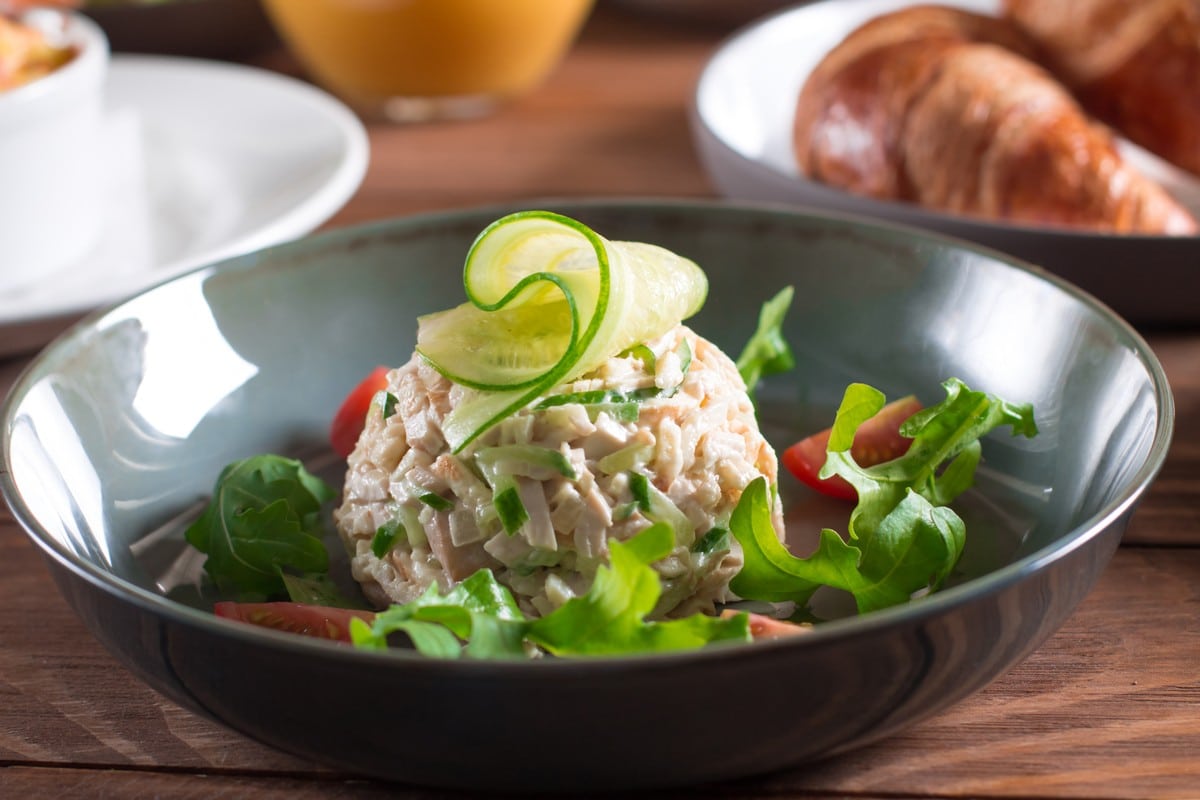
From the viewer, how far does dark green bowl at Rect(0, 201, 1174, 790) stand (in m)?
1.04

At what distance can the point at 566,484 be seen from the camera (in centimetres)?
133

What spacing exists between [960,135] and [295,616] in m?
1.57

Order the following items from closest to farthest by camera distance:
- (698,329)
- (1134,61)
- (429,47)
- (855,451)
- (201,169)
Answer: (855,451) → (698,329) → (1134,61) → (201,169) → (429,47)

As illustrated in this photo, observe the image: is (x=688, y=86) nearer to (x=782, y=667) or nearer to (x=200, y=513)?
(x=200, y=513)

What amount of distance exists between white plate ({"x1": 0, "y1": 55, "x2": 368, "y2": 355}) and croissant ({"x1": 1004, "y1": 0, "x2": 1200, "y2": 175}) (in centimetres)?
141

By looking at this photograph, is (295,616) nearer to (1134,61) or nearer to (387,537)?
(387,537)

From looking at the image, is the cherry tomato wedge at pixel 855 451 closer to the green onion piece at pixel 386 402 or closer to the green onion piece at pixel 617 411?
the green onion piece at pixel 617 411

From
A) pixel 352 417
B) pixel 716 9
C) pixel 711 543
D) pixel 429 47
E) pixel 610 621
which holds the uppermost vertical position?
pixel 610 621

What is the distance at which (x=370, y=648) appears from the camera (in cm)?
104

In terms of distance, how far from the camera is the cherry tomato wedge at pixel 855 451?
1.61 meters

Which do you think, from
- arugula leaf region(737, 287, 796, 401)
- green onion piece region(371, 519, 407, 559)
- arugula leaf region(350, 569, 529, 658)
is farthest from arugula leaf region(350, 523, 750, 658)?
arugula leaf region(737, 287, 796, 401)

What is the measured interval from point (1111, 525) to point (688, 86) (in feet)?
8.69

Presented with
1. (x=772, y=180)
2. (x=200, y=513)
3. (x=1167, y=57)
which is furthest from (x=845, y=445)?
(x=1167, y=57)

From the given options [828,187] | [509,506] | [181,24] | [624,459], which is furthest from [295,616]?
[181,24]
